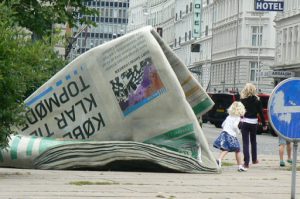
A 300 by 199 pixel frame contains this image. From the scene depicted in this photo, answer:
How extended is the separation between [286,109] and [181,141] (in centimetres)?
513

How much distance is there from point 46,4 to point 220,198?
1848cm

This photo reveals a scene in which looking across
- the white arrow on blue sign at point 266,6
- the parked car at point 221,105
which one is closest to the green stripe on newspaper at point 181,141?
the white arrow on blue sign at point 266,6

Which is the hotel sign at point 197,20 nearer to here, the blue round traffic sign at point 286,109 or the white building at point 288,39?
the white building at point 288,39

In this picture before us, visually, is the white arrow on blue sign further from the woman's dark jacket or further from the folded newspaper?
the folded newspaper

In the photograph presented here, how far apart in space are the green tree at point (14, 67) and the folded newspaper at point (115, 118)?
1.60 meters

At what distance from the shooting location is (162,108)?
657 inches

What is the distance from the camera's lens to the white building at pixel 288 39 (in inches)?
3666

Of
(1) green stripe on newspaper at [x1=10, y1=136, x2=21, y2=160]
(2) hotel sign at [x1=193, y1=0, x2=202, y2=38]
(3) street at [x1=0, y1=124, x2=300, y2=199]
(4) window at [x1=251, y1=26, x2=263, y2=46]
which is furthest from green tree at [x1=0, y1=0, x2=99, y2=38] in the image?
(2) hotel sign at [x1=193, y1=0, x2=202, y2=38]

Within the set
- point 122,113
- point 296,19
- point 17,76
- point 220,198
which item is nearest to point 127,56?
point 122,113

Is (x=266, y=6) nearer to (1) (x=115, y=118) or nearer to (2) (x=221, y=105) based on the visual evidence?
(2) (x=221, y=105)

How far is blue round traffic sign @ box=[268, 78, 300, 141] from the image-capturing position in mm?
11633

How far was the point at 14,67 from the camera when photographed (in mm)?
14359

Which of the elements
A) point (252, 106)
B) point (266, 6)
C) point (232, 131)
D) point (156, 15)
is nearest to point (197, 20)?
point (156, 15)

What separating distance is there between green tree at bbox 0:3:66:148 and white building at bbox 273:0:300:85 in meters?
77.3
